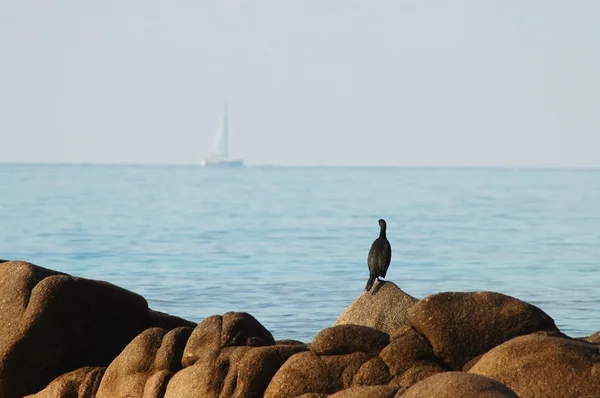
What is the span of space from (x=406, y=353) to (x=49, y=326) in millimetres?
4402

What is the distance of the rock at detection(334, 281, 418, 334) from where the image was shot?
1289 cm

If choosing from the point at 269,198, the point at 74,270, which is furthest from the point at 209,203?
the point at 74,270

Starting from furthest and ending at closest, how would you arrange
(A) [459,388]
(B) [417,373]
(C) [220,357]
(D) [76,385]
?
(D) [76,385]
(C) [220,357]
(B) [417,373]
(A) [459,388]

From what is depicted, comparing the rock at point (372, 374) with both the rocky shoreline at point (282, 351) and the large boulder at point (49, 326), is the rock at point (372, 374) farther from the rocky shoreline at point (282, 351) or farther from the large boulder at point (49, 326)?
the large boulder at point (49, 326)

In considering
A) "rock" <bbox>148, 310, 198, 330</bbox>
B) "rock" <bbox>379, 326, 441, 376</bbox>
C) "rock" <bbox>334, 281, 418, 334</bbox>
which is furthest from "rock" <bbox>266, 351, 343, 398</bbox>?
"rock" <bbox>148, 310, 198, 330</bbox>

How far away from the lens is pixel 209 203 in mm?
89188

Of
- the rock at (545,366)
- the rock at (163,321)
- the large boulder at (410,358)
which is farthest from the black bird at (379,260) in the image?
the rock at (545,366)

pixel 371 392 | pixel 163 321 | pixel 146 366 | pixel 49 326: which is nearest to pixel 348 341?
pixel 371 392

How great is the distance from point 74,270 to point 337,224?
26422 millimetres

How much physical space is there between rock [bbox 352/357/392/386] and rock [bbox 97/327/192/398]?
7.02 feet

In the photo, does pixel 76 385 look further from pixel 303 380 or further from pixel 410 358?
pixel 410 358

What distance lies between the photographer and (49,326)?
41.0ft

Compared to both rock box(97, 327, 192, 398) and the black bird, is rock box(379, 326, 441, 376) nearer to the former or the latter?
rock box(97, 327, 192, 398)

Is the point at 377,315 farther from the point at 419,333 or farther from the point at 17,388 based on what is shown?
the point at 17,388
